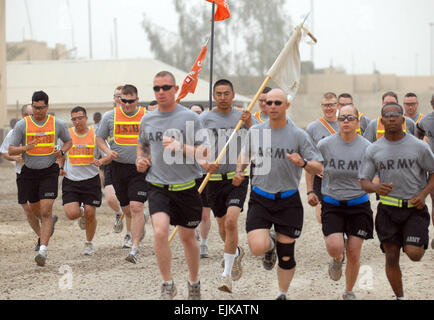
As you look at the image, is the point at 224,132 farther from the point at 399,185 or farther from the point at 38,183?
the point at 38,183

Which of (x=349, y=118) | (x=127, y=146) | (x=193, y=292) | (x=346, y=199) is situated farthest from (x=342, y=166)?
(x=127, y=146)

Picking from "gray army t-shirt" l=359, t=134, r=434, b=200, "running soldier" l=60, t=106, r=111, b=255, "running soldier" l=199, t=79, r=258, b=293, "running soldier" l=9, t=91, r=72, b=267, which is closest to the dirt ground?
"running soldier" l=199, t=79, r=258, b=293

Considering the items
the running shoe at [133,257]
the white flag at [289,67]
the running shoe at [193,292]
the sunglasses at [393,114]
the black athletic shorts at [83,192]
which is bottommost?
the running shoe at [133,257]

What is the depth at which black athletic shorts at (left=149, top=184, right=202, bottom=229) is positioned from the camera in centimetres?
753

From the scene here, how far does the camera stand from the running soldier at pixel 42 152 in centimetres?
1056

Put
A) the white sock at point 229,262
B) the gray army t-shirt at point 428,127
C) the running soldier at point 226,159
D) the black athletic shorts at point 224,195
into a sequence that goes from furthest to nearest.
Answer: the gray army t-shirt at point 428,127 < the black athletic shorts at point 224,195 < the running soldier at point 226,159 < the white sock at point 229,262

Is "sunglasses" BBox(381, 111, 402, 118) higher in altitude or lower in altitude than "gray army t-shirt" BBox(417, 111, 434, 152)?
higher

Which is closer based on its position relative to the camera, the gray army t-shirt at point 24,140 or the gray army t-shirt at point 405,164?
the gray army t-shirt at point 405,164

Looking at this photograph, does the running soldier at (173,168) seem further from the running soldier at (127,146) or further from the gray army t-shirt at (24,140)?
the gray army t-shirt at (24,140)

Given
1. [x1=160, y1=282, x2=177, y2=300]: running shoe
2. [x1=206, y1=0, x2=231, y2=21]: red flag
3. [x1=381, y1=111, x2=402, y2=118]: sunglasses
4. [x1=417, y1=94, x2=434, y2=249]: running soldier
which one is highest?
[x1=206, y1=0, x2=231, y2=21]: red flag

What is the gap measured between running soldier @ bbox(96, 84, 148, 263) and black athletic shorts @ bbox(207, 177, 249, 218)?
4.96 ft

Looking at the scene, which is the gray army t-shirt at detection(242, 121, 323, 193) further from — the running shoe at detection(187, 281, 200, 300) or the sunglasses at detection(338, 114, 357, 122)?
the running shoe at detection(187, 281, 200, 300)

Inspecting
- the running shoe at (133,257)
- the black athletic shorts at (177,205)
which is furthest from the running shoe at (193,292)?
the running shoe at (133,257)

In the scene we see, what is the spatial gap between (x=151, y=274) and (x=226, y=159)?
1.69m
